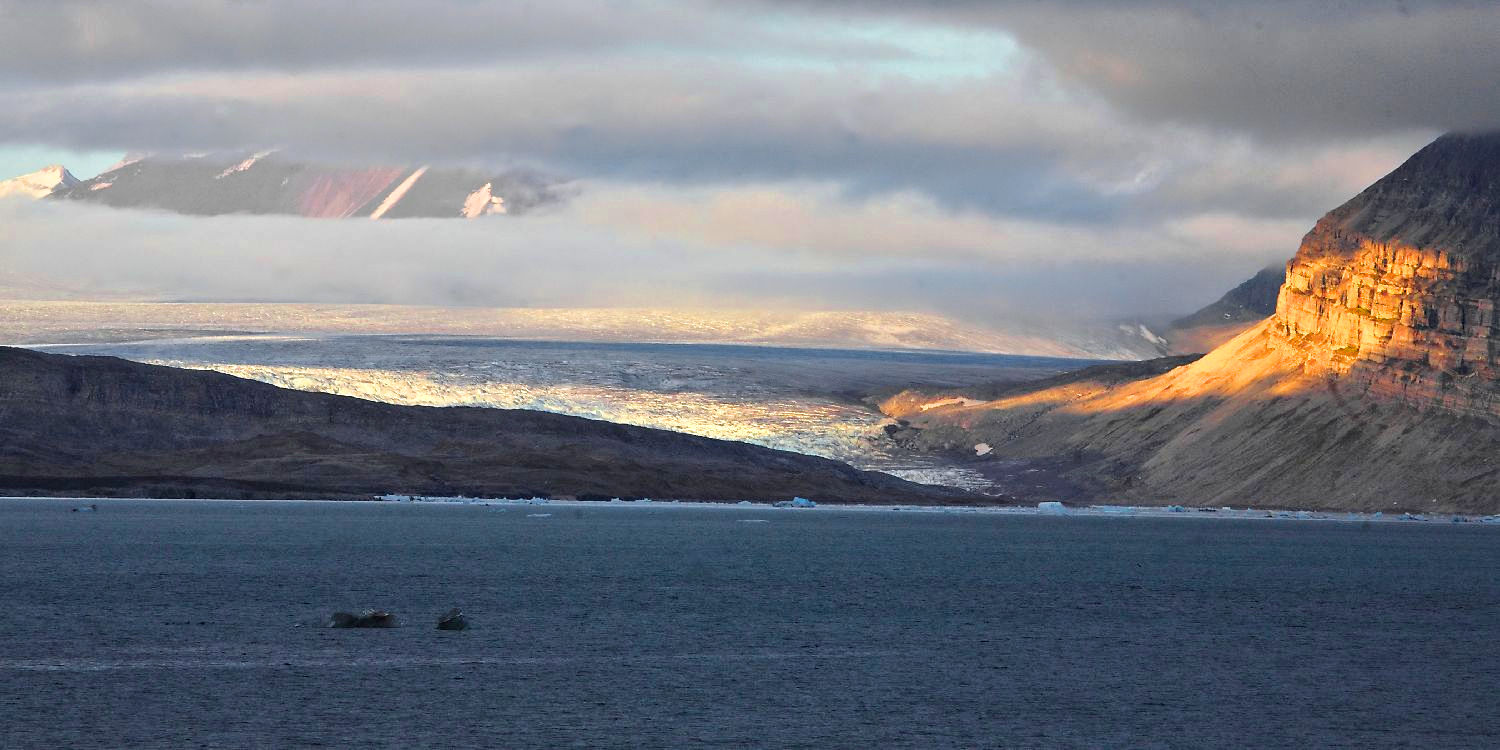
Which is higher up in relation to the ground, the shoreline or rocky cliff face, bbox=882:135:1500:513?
rocky cliff face, bbox=882:135:1500:513

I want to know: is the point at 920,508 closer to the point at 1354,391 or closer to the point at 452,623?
the point at 1354,391

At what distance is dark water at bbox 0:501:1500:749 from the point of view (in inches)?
1368

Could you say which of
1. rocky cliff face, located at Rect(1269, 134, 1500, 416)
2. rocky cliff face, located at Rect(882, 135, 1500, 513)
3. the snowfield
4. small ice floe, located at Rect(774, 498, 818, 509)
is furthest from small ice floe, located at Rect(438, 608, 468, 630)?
the snowfield

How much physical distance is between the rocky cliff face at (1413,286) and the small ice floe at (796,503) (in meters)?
38.6

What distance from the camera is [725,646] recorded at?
155 feet

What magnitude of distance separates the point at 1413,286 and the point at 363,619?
338ft

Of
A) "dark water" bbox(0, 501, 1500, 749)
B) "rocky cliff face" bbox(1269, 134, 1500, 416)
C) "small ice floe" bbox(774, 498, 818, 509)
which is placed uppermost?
"rocky cliff face" bbox(1269, 134, 1500, 416)

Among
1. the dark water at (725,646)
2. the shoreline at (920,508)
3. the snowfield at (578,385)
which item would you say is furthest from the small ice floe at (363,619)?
the snowfield at (578,385)

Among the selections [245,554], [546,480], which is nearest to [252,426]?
[546,480]

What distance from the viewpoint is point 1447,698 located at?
40.4m

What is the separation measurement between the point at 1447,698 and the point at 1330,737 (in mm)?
6627

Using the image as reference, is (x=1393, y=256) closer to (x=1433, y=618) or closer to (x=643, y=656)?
(x=1433, y=618)

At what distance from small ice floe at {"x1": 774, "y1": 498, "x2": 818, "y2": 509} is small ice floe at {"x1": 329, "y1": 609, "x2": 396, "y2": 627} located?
3645 inches

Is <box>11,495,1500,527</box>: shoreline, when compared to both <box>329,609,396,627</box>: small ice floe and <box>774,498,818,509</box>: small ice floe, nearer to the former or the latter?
<box>774,498,818,509</box>: small ice floe
